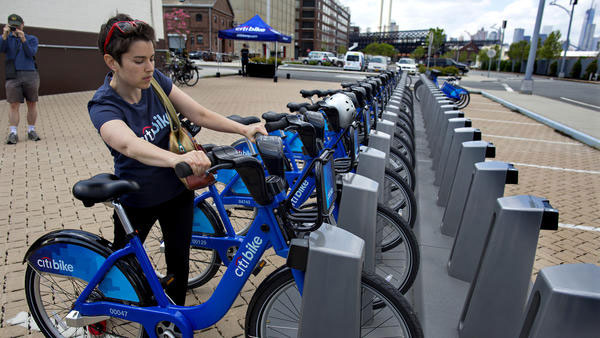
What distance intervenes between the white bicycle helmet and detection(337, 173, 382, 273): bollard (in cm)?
104

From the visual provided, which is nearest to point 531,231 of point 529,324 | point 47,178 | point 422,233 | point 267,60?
point 529,324

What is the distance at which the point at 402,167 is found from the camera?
165 inches

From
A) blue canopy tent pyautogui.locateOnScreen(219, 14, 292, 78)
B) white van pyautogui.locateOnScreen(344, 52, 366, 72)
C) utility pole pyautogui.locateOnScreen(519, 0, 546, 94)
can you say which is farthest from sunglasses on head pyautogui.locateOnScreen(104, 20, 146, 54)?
white van pyautogui.locateOnScreen(344, 52, 366, 72)

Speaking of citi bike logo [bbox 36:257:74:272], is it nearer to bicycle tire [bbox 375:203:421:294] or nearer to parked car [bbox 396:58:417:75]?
bicycle tire [bbox 375:203:421:294]

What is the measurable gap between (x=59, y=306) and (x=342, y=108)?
2.43 m

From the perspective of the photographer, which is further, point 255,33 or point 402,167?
point 255,33

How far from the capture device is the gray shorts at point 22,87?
260 inches

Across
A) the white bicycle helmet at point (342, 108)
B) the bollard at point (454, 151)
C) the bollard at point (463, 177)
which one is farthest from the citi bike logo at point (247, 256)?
the bollard at point (454, 151)

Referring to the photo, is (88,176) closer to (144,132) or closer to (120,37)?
(144,132)

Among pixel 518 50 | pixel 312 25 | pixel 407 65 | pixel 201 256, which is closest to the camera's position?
pixel 201 256

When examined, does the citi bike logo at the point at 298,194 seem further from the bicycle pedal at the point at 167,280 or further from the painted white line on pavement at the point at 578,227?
the painted white line on pavement at the point at 578,227

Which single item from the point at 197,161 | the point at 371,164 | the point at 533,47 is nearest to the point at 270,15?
the point at 533,47

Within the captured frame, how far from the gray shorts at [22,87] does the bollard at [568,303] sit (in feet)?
25.3

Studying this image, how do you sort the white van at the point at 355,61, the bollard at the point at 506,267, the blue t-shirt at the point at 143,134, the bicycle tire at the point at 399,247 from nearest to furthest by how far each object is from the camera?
the blue t-shirt at the point at 143,134
the bollard at the point at 506,267
the bicycle tire at the point at 399,247
the white van at the point at 355,61
